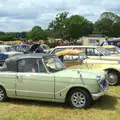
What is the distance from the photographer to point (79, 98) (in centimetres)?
848

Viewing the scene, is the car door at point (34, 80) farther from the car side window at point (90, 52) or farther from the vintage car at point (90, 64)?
the car side window at point (90, 52)

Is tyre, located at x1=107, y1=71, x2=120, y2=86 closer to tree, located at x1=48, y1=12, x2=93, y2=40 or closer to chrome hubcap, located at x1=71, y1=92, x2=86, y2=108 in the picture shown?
chrome hubcap, located at x1=71, y1=92, x2=86, y2=108

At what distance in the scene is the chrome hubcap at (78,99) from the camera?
27.7ft

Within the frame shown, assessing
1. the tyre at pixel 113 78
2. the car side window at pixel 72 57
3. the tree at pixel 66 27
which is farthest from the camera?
the tree at pixel 66 27

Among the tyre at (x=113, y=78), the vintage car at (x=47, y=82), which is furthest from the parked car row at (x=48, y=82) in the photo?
the tyre at (x=113, y=78)

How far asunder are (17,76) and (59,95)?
55.8 inches

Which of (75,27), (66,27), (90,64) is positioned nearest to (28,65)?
(90,64)

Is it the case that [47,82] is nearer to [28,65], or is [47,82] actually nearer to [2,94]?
[28,65]

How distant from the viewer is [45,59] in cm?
905

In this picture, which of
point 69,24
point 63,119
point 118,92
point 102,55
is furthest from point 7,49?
A: point 69,24

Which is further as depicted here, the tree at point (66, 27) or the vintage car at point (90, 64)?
the tree at point (66, 27)

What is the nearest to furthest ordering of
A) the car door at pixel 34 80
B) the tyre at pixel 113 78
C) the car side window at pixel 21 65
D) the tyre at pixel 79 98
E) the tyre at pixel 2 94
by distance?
1. the tyre at pixel 79 98
2. the car door at pixel 34 80
3. the car side window at pixel 21 65
4. the tyre at pixel 2 94
5. the tyre at pixel 113 78

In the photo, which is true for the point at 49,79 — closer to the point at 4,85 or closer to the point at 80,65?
the point at 4,85

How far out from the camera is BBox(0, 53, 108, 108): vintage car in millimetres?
8422
